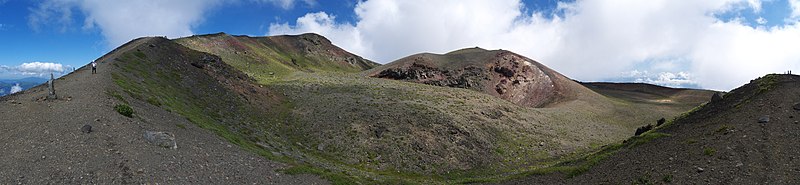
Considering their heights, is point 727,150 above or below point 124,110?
below

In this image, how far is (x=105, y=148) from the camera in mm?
19594

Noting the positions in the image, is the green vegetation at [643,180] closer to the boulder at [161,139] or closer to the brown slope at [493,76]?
the boulder at [161,139]

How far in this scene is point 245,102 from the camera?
46.8 meters

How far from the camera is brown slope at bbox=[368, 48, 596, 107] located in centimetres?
8719

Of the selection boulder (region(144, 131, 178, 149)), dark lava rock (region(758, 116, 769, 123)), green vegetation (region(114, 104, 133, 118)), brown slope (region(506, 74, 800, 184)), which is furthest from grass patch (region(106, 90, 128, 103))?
dark lava rock (region(758, 116, 769, 123))

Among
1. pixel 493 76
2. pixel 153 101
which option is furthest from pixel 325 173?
pixel 493 76

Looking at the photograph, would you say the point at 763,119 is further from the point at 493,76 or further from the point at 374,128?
the point at 493,76

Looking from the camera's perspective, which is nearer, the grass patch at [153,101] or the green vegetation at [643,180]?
the green vegetation at [643,180]

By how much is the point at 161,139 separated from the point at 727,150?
32482 millimetres

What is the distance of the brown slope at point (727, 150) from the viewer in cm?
2094

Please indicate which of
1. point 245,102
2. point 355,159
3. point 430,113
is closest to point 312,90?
point 245,102

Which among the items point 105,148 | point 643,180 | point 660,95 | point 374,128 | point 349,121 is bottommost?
point 643,180

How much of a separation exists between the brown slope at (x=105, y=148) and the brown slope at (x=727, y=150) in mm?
20407

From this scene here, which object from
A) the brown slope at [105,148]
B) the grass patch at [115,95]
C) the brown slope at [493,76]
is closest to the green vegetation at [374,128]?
the grass patch at [115,95]
